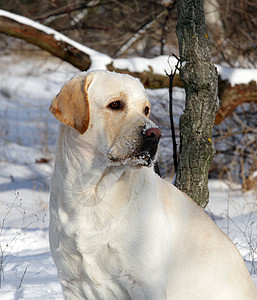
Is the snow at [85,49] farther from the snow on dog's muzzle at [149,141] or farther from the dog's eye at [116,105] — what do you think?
the snow on dog's muzzle at [149,141]

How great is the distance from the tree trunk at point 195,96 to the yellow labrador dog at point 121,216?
1.40 metres

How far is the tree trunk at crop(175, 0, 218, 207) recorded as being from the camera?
3869mm

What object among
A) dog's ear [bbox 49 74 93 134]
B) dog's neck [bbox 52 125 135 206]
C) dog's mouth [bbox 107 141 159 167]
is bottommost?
dog's neck [bbox 52 125 135 206]

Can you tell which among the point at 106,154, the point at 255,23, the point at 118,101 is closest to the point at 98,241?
the point at 106,154

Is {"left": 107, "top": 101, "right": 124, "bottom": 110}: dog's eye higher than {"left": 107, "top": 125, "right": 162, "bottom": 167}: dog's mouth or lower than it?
higher

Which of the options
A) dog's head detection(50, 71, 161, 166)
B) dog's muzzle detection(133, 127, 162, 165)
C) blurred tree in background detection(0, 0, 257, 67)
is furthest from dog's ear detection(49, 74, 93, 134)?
blurred tree in background detection(0, 0, 257, 67)

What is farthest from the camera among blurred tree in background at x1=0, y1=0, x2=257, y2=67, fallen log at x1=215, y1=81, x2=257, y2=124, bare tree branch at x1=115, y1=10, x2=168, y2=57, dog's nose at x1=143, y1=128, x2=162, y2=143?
bare tree branch at x1=115, y1=10, x2=168, y2=57

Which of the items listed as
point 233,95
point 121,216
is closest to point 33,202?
Result: point 233,95

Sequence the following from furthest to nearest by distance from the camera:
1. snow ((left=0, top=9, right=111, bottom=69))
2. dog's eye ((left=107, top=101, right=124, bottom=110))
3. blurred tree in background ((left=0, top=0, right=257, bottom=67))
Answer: blurred tree in background ((left=0, top=0, right=257, bottom=67)), snow ((left=0, top=9, right=111, bottom=69)), dog's eye ((left=107, top=101, right=124, bottom=110))

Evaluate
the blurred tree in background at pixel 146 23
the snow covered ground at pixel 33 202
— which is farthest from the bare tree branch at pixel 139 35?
the snow covered ground at pixel 33 202

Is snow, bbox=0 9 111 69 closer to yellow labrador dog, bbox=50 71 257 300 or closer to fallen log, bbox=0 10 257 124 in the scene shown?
fallen log, bbox=0 10 257 124

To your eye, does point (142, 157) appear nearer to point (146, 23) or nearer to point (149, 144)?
point (149, 144)

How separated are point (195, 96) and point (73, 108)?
1.82m

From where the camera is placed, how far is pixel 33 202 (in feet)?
22.5
